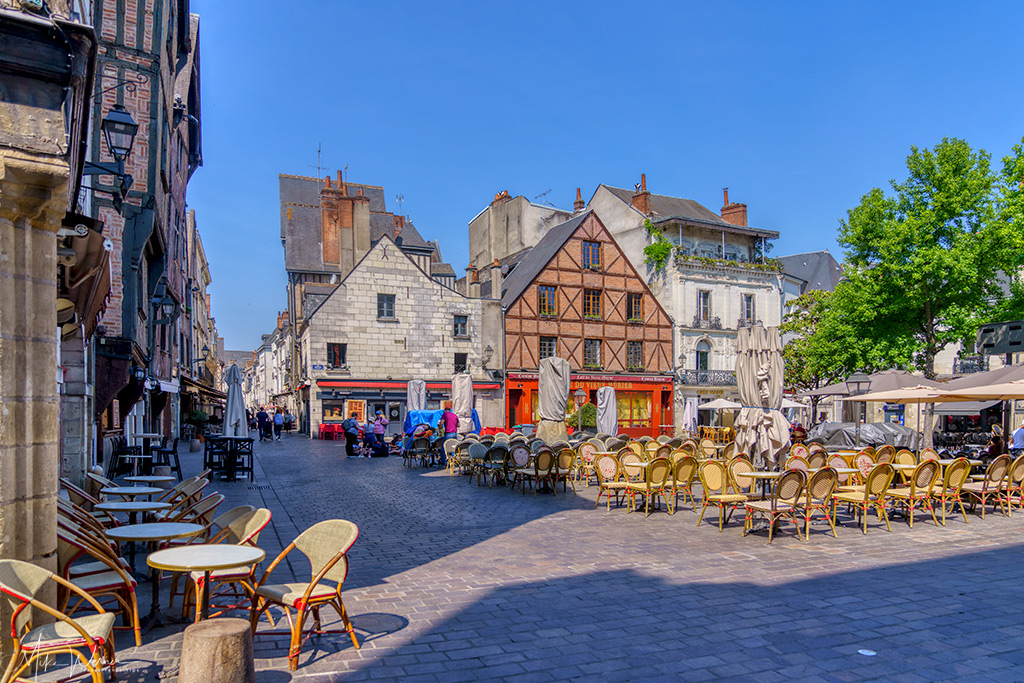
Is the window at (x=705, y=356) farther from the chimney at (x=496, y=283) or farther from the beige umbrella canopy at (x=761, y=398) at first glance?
the beige umbrella canopy at (x=761, y=398)

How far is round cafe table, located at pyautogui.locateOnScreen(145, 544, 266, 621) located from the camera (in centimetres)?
396

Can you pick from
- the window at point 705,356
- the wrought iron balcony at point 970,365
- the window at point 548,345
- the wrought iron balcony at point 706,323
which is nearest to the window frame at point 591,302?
the window at point 548,345

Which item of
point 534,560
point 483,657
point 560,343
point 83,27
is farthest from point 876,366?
point 83,27

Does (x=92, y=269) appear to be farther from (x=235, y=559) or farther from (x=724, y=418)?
(x=724, y=418)

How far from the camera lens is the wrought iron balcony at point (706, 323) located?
3488 centimetres

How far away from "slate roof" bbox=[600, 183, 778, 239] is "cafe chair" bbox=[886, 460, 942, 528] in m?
26.0

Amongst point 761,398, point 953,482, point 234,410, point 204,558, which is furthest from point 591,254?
point 204,558

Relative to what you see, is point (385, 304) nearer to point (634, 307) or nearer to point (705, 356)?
point (634, 307)

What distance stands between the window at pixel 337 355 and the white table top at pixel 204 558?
25489 mm

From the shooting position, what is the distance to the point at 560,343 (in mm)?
32375

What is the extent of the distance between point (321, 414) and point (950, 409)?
23.9 m

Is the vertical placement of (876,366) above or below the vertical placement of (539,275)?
below

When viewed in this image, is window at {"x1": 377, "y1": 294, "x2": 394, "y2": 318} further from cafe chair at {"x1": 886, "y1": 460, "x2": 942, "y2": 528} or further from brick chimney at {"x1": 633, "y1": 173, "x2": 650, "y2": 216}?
cafe chair at {"x1": 886, "y1": 460, "x2": 942, "y2": 528}

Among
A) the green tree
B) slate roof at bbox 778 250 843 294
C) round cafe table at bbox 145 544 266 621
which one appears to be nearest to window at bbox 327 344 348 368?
the green tree
